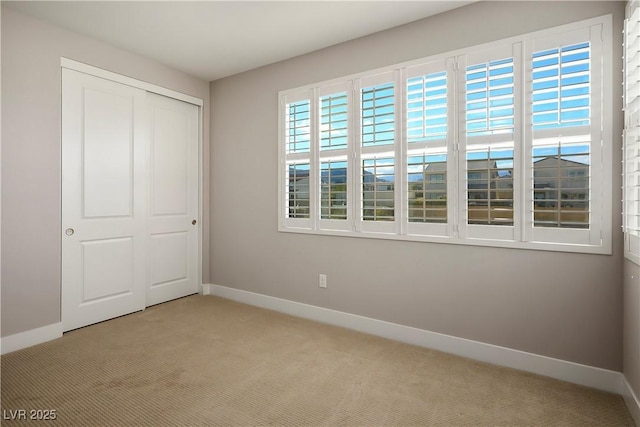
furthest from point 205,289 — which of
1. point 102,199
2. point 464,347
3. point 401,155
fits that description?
point 464,347

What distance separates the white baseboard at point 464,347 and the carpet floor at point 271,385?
0.07 metres

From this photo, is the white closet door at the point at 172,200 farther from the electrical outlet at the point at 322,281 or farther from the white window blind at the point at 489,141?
the white window blind at the point at 489,141

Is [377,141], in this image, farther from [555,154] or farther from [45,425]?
[45,425]

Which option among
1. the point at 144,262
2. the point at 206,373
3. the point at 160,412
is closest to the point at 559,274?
the point at 206,373

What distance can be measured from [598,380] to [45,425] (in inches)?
122

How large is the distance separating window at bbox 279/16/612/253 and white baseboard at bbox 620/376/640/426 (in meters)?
0.77

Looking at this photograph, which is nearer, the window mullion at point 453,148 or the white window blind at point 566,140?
the white window blind at point 566,140

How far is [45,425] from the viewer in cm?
173

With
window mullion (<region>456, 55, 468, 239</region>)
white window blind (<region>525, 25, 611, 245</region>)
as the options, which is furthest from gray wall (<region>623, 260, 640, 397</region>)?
window mullion (<region>456, 55, 468, 239</region>)

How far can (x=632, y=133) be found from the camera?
1.80 metres

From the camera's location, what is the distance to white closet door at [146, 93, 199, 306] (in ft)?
12.0

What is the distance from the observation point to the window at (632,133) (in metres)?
1.72

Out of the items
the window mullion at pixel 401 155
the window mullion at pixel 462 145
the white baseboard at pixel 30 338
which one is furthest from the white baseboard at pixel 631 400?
the white baseboard at pixel 30 338

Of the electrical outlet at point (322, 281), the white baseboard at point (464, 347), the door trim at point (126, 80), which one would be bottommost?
the white baseboard at point (464, 347)
